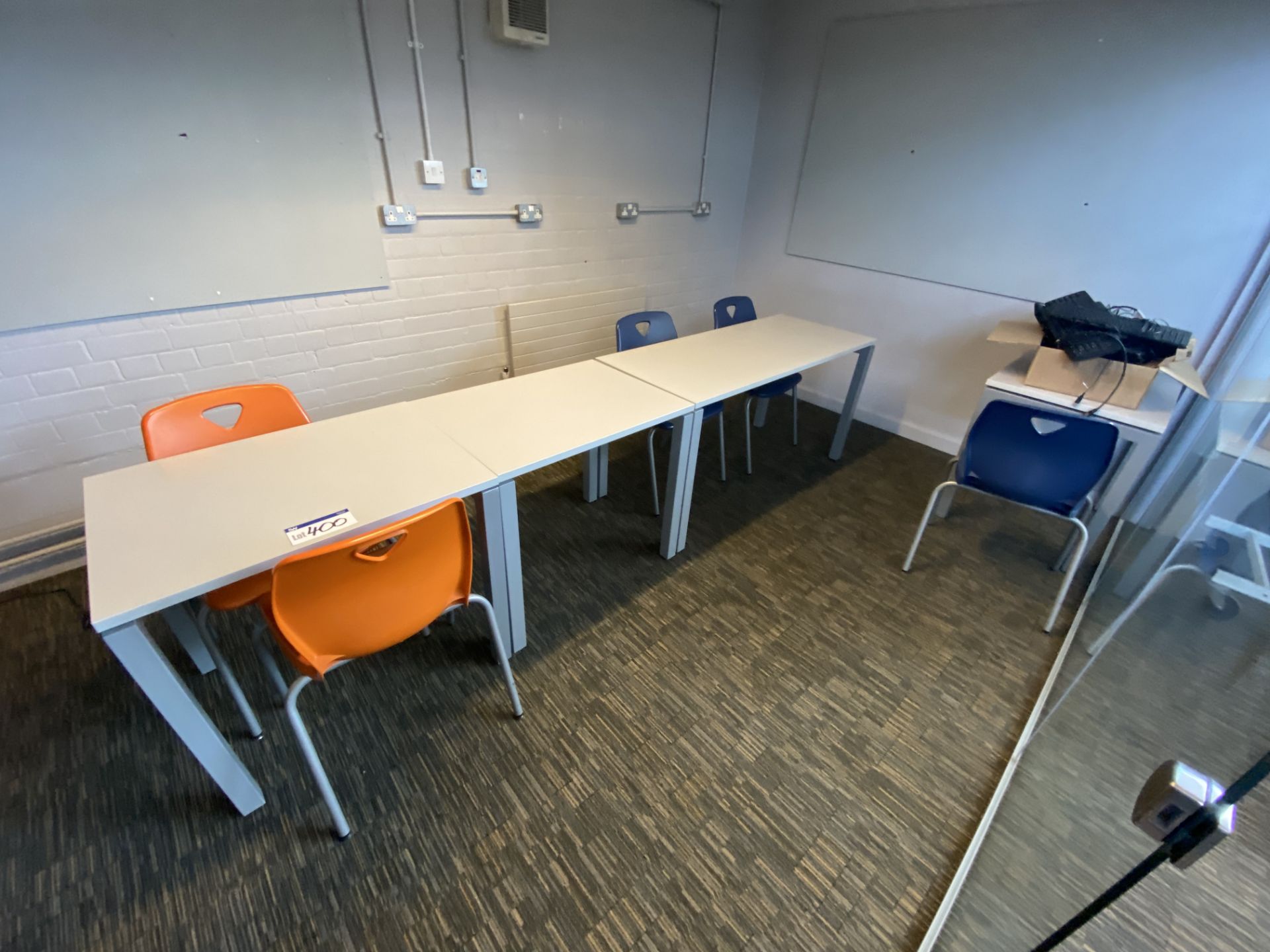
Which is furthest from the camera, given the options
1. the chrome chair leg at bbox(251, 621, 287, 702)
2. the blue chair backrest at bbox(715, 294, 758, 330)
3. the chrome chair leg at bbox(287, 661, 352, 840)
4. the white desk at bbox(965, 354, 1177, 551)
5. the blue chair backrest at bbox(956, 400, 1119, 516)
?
the blue chair backrest at bbox(715, 294, 758, 330)

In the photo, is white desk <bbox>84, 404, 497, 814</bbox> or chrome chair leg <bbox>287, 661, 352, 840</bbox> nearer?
white desk <bbox>84, 404, 497, 814</bbox>

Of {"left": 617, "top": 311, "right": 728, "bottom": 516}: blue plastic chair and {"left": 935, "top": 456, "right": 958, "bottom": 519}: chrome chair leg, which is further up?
{"left": 617, "top": 311, "right": 728, "bottom": 516}: blue plastic chair

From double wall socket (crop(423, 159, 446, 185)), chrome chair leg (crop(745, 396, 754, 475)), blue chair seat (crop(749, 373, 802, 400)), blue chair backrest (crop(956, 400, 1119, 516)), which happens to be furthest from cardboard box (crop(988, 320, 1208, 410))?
double wall socket (crop(423, 159, 446, 185))

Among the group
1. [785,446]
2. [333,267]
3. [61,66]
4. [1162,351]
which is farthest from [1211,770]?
[61,66]

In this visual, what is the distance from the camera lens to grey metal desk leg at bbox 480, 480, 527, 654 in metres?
1.47

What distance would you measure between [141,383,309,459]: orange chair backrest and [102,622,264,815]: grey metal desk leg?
1.89 ft

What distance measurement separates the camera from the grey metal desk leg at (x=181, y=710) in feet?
3.26

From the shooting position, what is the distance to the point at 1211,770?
0.68m

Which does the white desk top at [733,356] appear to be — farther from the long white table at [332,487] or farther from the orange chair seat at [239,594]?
the orange chair seat at [239,594]

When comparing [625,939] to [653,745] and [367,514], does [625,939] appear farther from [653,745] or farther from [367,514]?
[367,514]

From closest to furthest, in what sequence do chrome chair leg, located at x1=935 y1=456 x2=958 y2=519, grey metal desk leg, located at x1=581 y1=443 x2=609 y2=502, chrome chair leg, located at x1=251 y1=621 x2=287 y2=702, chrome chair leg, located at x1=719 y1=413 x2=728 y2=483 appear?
chrome chair leg, located at x1=251 y1=621 x2=287 y2=702, grey metal desk leg, located at x1=581 y1=443 x2=609 y2=502, chrome chair leg, located at x1=935 y1=456 x2=958 y2=519, chrome chair leg, located at x1=719 y1=413 x2=728 y2=483

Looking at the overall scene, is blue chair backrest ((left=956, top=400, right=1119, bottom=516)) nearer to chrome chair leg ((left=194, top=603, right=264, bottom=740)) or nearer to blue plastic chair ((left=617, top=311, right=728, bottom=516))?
blue plastic chair ((left=617, top=311, right=728, bottom=516))

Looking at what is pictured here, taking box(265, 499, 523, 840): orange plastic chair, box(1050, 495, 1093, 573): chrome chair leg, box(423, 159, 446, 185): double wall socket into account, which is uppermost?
box(423, 159, 446, 185): double wall socket

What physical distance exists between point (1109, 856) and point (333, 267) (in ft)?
9.85
